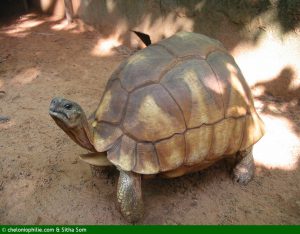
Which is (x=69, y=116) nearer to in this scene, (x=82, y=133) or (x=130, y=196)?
(x=82, y=133)

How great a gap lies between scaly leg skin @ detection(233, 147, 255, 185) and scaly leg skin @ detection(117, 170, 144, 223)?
1.12m

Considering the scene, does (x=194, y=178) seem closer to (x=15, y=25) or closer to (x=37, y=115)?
(x=37, y=115)

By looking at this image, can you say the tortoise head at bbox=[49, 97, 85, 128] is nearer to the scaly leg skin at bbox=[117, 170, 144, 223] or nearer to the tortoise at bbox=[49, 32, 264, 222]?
the tortoise at bbox=[49, 32, 264, 222]

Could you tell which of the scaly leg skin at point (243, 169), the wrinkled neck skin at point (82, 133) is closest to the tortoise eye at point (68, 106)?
the wrinkled neck skin at point (82, 133)

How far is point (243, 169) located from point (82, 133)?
1.71m

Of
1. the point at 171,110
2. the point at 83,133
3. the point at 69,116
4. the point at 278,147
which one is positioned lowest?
the point at 278,147

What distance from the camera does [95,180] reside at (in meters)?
3.55

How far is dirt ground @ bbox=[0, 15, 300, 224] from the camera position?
322 cm

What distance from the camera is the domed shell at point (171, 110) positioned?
295 cm

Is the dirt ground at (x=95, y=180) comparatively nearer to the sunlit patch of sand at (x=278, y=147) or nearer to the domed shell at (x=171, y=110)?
the sunlit patch of sand at (x=278, y=147)

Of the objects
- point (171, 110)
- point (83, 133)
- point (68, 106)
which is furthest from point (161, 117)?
point (68, 106)

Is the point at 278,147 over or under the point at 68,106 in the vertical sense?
under

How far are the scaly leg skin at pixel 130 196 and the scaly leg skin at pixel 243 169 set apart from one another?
3.66ft

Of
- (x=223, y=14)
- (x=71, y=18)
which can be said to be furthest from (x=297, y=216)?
(x=71, y=18)
